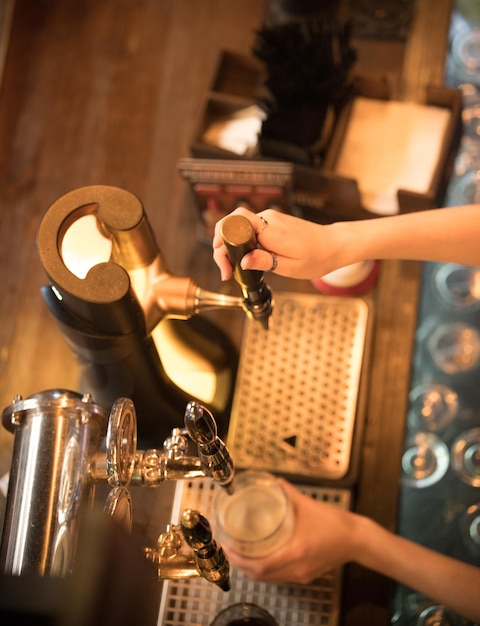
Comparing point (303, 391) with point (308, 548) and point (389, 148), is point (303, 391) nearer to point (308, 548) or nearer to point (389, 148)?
point (308, 548)

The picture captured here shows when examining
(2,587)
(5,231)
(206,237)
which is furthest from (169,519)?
(5,231)

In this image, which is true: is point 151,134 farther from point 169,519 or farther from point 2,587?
point 2,587

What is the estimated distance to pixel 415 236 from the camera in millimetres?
1085

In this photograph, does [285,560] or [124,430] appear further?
[285,560]

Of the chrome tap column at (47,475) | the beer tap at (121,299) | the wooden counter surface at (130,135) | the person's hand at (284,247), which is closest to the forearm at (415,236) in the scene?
the person's hand at (284,247)

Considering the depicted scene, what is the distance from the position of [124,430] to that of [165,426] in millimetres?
160

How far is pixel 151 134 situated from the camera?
1547mm

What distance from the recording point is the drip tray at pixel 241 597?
1113 mm

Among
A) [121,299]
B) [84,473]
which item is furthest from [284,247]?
[84,473]

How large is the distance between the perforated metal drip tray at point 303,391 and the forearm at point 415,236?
237 millimetres

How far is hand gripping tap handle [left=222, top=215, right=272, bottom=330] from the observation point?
2.85 ft

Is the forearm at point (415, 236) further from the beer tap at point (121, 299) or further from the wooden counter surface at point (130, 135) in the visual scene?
the wooden counter surface at point (130, 135)

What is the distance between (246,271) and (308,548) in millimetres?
434

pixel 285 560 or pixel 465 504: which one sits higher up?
pixel 465 504
